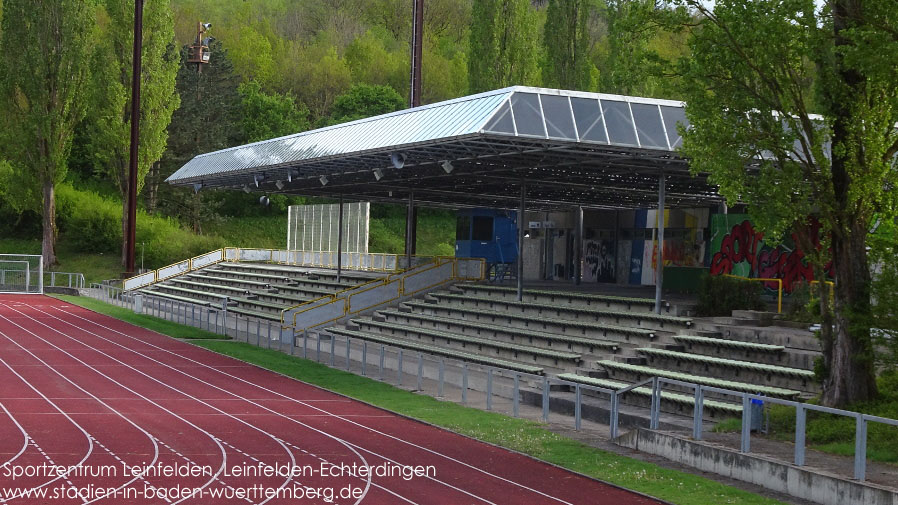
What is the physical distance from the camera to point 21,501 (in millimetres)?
11703

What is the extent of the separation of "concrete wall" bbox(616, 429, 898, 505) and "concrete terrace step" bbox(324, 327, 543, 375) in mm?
7036

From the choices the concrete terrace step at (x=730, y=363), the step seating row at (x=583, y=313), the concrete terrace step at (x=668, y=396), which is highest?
the step seating row at (x=583, y=313)

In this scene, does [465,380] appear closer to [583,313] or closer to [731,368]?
[731,368]

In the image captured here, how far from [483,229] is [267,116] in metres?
45.1

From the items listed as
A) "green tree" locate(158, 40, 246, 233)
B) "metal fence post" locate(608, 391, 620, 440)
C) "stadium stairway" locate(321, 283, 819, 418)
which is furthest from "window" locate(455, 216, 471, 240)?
"green tree" locate(158, 40, 246, 233)

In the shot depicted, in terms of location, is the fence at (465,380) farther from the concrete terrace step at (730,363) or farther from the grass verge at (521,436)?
the concrete terrace step at (730,363)

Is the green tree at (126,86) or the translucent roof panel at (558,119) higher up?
the green tree at (126,86)

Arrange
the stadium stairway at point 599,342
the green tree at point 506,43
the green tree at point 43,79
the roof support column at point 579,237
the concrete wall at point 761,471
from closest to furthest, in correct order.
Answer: the concrete wall at point 761,471 → the stadium stairway at point 599,342 → the roof support column at point 579,237 → the green tree at point 506,43 → the green tree at point 43,79

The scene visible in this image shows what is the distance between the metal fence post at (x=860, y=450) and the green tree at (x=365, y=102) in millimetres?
72313

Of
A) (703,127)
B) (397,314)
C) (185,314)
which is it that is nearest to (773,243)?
(703,127)

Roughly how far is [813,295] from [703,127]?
24.5 feet

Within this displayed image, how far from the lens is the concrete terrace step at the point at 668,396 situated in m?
16.7

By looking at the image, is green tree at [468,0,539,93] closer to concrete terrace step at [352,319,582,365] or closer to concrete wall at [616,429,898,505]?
concrete terrace step at [352,319,582,365]

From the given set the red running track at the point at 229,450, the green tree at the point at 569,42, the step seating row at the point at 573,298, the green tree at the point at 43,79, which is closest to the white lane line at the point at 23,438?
the red running track at the point at 229,450
